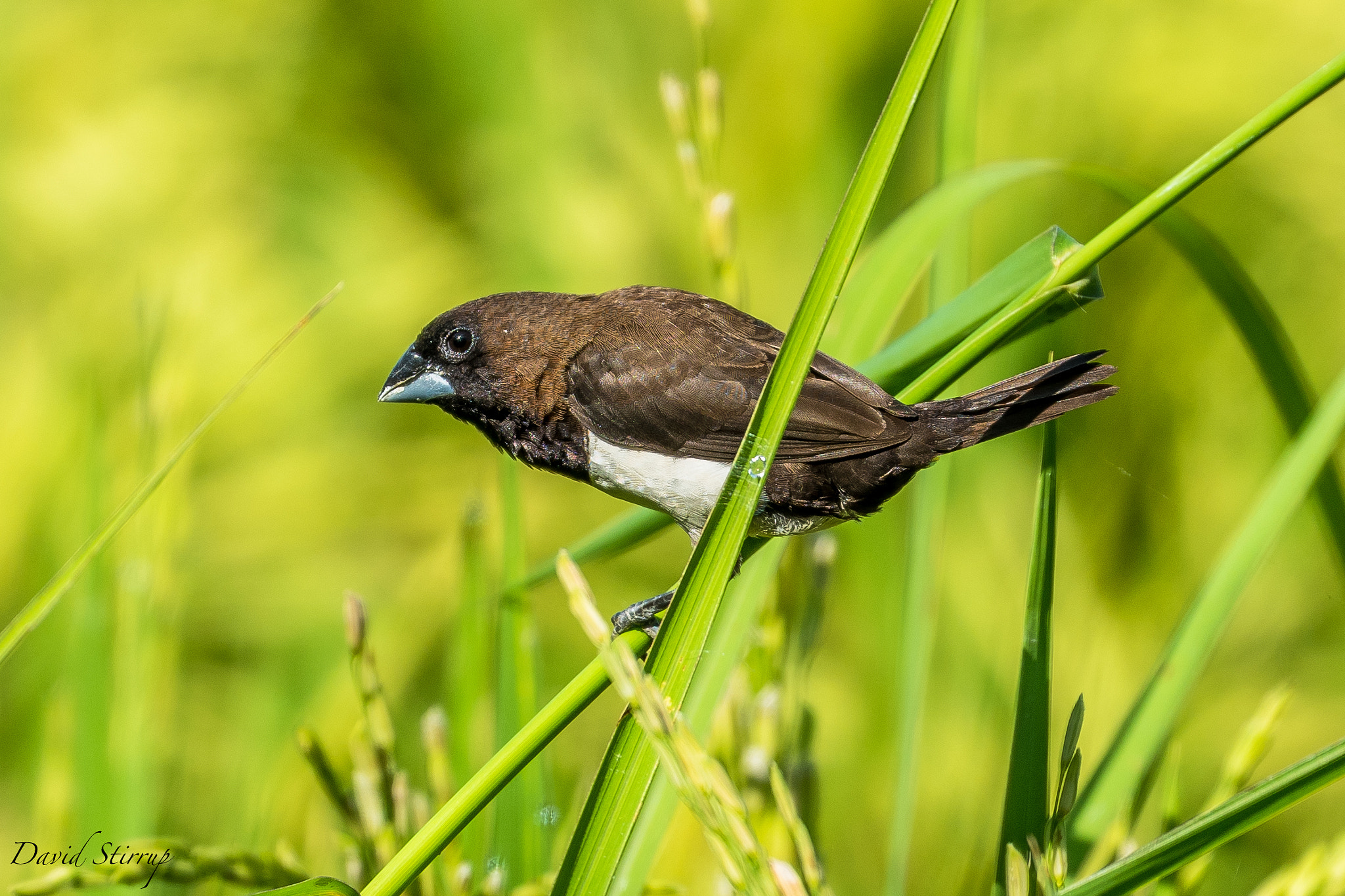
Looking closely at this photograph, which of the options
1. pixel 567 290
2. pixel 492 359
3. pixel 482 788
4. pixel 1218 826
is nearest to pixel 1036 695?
pixel 1218 826

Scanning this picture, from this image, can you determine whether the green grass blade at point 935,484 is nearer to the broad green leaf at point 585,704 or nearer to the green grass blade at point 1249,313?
the green grass blade at point 1249,313

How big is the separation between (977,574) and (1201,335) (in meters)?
0.88

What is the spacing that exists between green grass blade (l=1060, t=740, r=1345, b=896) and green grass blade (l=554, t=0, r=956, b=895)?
465mm

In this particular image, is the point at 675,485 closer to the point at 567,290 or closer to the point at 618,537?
the point at 618,537

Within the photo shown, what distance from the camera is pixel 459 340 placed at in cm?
197

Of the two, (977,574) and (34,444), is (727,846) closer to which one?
(977,574)

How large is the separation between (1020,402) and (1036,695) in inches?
18.3

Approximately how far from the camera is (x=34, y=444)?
3.05m

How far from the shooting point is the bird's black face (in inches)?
77.0

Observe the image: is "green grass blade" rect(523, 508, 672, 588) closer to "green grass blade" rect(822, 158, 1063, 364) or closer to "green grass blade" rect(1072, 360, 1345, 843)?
"green grass blade" rect(822, 158, 1063, 364)

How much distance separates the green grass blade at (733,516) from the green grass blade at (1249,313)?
2.13 ft

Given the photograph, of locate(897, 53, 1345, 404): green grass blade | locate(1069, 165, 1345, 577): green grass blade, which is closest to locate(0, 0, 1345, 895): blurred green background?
locate(1069, 165, 1345, 577): green grass blade

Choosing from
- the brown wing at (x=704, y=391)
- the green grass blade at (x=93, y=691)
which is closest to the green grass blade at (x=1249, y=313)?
the brown wing at (x=704, y=391)

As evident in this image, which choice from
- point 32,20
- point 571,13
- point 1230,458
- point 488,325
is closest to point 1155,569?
point 1230,458
